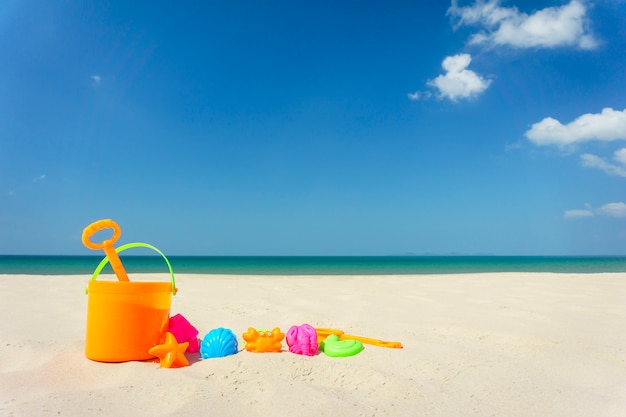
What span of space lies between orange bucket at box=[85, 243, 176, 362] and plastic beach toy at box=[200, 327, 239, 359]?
372mm

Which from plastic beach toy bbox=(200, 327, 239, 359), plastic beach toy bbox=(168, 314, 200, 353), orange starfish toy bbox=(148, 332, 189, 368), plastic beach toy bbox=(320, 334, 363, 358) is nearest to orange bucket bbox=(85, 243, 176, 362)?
orange starfish toy bbox=(148, 332, 189, 368)

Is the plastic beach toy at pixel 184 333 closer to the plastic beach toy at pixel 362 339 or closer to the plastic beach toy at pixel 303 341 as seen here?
the plastic beach toy at pixel 303 341

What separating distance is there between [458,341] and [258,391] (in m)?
2.12

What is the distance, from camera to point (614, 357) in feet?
11.7

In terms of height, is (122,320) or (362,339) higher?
(122,320)

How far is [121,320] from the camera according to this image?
10.1 ft

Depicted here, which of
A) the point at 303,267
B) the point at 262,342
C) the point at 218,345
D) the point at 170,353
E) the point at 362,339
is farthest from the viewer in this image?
the point at 303,267

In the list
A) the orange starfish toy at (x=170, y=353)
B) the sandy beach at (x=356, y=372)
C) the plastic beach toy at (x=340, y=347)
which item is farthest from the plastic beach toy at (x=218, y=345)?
the plastic beach toy at (x=340, y=347)

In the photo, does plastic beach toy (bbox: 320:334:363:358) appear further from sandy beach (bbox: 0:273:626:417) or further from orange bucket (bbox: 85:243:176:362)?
orange bucket (bbox: 85:243:176:362)

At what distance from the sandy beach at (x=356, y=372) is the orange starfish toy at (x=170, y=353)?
6 cm

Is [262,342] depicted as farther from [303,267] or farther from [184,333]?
[303,267]

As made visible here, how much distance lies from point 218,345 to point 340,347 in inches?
35.5

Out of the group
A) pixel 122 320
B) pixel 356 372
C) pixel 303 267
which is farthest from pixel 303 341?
pixel 303 267

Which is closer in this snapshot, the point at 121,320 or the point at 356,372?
the point at 356,372
